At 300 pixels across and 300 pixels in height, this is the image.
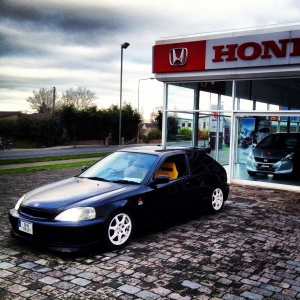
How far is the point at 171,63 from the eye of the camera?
1261 centimetres

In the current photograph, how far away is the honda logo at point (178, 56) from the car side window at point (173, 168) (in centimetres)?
646

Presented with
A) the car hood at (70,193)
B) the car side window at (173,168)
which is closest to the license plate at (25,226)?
the car hood at (70,193)

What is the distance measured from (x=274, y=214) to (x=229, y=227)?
1.65 meters

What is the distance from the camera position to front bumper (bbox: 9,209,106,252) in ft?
15.6

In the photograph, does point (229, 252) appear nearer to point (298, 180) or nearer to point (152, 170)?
point (152, 170)

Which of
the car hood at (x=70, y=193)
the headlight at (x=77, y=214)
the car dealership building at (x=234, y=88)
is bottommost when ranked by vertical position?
the headlight at (x=77, y=214)

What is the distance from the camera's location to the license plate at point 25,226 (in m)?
4.94

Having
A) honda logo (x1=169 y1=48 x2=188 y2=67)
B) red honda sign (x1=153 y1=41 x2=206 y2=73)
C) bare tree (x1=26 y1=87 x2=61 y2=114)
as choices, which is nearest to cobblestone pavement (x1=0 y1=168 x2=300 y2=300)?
red honda sign (x1=153 y1=41 x2=206 y2=73)

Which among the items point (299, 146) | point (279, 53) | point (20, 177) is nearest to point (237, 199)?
point (299, 146)

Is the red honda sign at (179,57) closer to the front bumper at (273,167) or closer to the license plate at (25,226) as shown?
the front bumper at (273,167)

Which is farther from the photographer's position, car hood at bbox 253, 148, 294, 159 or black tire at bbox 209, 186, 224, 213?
car hood at bbox 253, 148, 294, 159

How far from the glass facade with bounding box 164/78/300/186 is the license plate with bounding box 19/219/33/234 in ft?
28.0

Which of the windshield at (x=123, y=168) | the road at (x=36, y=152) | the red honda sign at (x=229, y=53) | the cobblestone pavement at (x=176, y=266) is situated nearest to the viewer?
the cobblestone pavement at (x=176, y=266)

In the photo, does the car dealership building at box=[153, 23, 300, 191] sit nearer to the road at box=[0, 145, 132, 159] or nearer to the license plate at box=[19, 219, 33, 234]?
the license plate at box=[19, 219, 33, 234]
